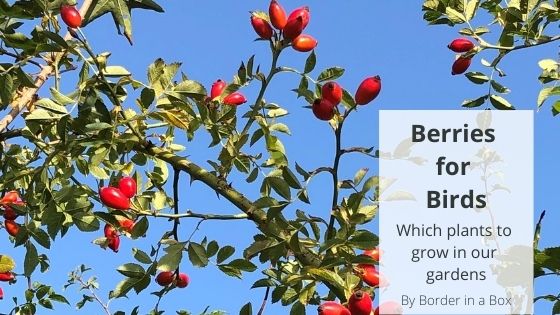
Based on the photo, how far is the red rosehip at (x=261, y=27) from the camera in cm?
182

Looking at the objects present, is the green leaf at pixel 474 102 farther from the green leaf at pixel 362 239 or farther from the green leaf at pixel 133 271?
the green leaf at pixel 133 271

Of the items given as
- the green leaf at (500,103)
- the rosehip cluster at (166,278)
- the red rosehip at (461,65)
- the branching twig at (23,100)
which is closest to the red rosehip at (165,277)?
the rosehip cluster at (166,278)

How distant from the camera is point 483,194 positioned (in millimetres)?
2424

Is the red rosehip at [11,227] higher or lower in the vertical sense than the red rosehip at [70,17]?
lower

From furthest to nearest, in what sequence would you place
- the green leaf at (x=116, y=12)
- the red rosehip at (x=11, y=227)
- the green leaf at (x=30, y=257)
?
the red rosehip at (x=11, y=227)
the green leaf at (x=30, y=257)
the green leaf at (x=116, y=12)

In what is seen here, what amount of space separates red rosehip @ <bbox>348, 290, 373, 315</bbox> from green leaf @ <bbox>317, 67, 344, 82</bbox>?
0.59 m

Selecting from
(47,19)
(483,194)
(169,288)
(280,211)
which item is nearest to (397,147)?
(280,211)

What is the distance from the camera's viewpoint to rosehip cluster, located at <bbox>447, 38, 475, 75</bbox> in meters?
2.72

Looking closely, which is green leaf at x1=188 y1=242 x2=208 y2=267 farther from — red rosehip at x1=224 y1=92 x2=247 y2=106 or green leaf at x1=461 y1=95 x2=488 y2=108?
green leaf at x1=461 y1=95 x2=488 y2=108

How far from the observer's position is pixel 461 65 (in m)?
2.73

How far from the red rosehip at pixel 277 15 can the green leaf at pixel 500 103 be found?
4.18 feet

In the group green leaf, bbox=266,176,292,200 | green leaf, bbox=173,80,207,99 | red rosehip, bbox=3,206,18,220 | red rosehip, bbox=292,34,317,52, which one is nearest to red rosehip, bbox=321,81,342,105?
red rosehip, bbox=292,34,317,52

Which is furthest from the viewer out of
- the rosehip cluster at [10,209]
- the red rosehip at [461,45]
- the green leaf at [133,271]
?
the red rosehip at [461,45]

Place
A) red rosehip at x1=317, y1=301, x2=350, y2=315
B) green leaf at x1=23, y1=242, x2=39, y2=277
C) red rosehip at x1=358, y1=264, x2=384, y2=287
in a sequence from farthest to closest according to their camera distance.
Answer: green leaf at x1=23, y1=242, x2=39, y2=277 < red rosehip at x1=358, y1=264, x2=384, y2=287 < red rosehip at x1=317, y1=301, x2=350, y2=315
